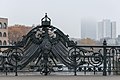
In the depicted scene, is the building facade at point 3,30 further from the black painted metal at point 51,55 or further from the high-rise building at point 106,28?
the black painted metal at point 51,55

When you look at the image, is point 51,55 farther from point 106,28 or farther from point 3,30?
point 106,28

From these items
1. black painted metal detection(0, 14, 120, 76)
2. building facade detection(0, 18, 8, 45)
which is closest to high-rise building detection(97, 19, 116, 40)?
building facade detection(0, 18, 8, 45)

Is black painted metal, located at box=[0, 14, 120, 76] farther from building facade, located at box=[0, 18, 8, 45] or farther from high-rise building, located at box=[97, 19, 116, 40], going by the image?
high-rise building, located at box=[97, 19, 116, 40]

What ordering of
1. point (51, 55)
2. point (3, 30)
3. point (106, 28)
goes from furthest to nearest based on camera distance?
point (106, 28) < point (3, 30) < point (51, 55)

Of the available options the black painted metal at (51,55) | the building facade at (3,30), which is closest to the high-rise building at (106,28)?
the building facade at (3,30)

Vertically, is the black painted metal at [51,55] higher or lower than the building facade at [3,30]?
lower

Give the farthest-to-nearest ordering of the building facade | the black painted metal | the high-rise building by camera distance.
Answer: the high-rise building < the building facade < the black painted metal

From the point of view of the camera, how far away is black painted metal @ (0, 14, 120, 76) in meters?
9.16

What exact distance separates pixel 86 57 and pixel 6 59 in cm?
244

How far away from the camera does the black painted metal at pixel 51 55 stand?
30.1 feet

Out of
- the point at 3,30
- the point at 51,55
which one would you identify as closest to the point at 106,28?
the point at 3,30

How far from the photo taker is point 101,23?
384 ft

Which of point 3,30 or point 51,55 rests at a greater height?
point 3,30

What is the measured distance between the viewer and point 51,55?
30.2 feet
